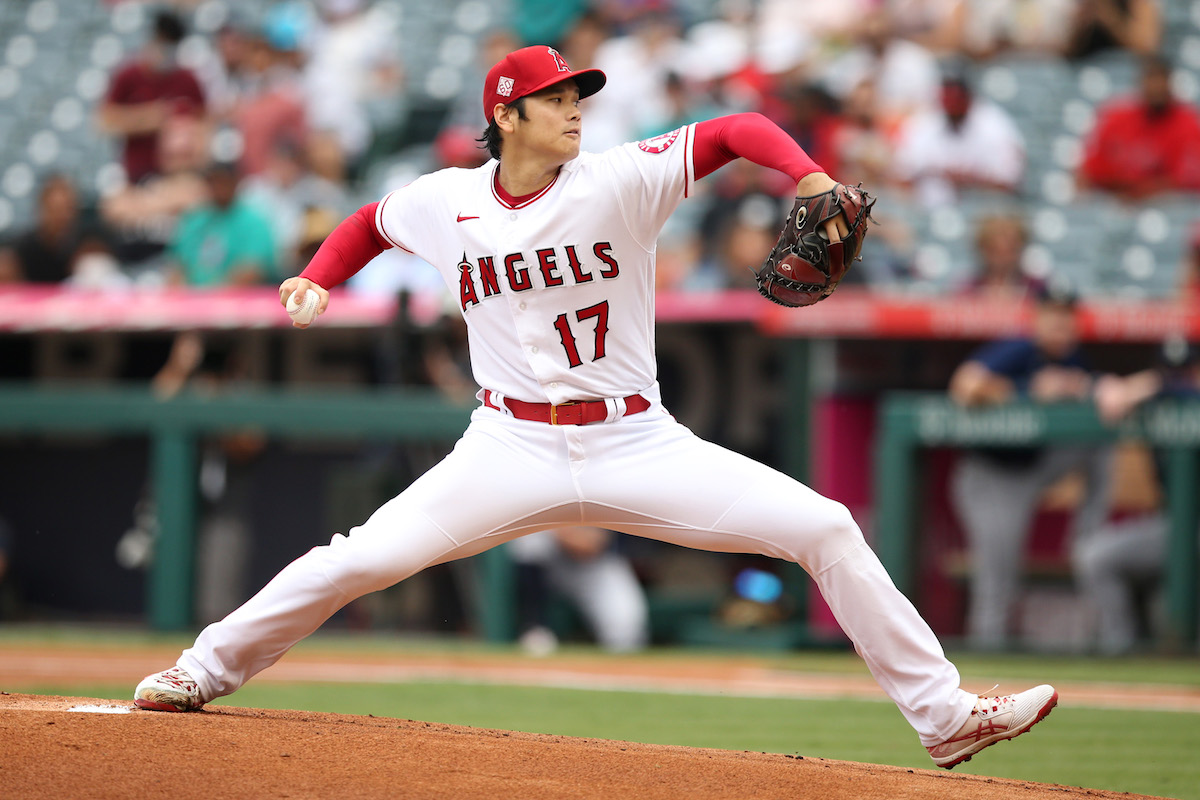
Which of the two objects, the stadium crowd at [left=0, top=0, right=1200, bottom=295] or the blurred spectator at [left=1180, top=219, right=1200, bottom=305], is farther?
the stadium crowd at [left=0, top=0, right=1200, bottom=295]

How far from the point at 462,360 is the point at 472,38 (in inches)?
191

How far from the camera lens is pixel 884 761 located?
4488 millimetres

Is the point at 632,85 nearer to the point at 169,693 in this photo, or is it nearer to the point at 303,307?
the point at 303,307

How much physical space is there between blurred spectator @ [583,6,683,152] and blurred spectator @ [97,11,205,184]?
3.11m

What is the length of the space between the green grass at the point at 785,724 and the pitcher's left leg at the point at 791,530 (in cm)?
106

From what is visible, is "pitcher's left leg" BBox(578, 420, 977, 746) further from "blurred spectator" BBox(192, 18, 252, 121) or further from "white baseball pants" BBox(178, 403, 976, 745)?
"blurred spectator" BBox(192, 18, 252, 121)

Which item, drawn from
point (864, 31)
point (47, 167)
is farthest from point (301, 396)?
point (47, 167)

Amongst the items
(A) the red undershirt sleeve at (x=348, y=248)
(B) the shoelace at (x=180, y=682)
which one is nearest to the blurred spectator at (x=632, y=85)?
(A) the red undershirt sleeve at (x=348, y=248)

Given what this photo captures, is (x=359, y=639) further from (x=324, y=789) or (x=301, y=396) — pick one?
(x=324, y=789)

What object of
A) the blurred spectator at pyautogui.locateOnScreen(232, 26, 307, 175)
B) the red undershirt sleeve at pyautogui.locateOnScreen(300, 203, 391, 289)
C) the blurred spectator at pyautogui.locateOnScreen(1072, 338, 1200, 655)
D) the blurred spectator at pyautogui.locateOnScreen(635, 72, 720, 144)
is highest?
the blurred spectator at pyautogui.locateOnScreen(232, 26, 307, 175)

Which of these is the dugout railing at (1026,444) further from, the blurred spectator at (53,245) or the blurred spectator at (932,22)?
the blurred spectator at (53,245)

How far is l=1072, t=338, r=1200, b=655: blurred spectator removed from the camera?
675 centimetres

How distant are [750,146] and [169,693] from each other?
Answer: 1.92 m

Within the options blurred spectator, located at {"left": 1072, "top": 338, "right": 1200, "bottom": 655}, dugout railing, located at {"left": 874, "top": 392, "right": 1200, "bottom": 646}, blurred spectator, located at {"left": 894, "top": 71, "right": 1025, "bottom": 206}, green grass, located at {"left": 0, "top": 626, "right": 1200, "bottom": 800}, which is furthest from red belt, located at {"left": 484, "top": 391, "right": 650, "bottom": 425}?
blurred spectator, located at {"left": 894, "top": 71, "right": 1025, "bottom": 206}
